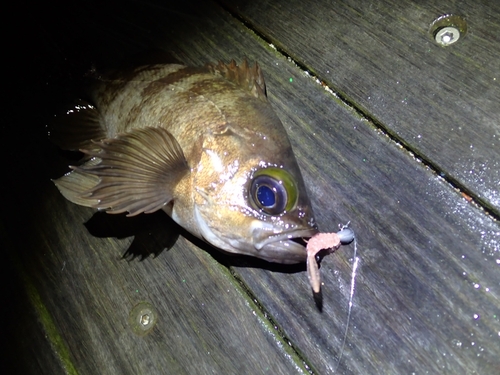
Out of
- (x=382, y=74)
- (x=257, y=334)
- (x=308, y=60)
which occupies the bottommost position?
(x=257, y=334)

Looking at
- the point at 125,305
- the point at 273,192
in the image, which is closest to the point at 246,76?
the point at 273,192

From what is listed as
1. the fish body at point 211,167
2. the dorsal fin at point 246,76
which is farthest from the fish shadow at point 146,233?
the dorsal fin at point 246,76

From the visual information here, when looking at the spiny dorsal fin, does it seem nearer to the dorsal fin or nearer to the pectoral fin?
the pectoral fin

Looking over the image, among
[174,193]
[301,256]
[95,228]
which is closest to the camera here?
[301,256]

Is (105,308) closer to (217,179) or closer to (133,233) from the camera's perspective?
(133,233)

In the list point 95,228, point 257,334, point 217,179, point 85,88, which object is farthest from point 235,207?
point 85,88

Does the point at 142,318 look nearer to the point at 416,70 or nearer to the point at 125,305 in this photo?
the point at 125,305
